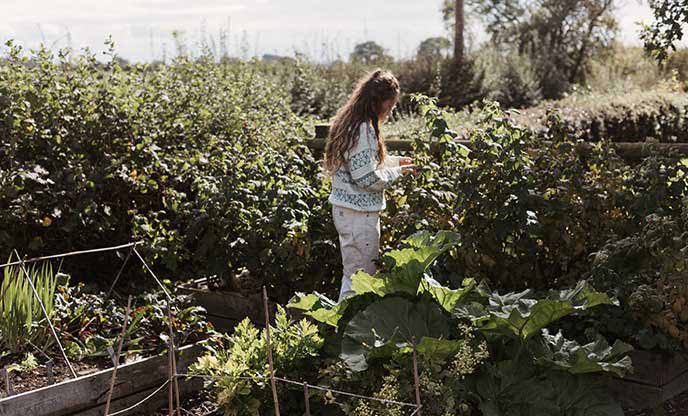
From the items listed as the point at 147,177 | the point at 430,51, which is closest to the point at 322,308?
the point at 147,177

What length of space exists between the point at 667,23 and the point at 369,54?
57.0 feet

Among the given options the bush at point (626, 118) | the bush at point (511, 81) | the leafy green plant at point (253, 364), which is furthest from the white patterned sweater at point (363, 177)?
the bush at point (511, 81)

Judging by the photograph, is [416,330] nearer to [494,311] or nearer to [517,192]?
[494,311]

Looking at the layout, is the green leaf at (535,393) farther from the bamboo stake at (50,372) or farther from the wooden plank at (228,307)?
the bamboo stake at (50,372)

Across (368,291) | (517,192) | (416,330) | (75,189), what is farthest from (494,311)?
(75,189)

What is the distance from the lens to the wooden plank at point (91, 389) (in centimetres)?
386

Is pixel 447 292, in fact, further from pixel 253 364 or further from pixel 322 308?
pixel 253 364

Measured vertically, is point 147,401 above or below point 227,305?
below

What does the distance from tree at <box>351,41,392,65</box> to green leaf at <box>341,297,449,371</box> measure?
15.4 m

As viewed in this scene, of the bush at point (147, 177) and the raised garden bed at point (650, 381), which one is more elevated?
the bush at point (147, 177)

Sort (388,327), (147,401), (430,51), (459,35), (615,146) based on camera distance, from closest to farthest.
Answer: (388,327) → (147,401) → (615,146) → (459,35) → (430,51)

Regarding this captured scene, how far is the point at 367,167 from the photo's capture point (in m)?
4.79

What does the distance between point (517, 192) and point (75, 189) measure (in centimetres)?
314

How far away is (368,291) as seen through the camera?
3973mm
